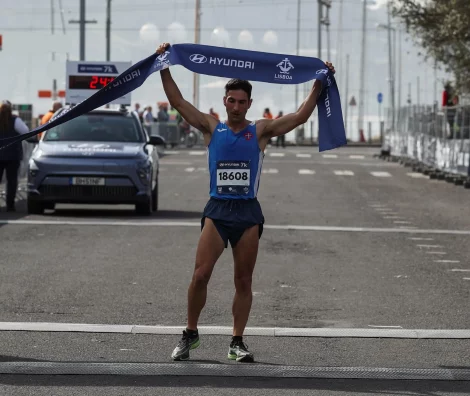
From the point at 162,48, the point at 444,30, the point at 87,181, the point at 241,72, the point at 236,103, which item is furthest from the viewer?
the point at 444,30

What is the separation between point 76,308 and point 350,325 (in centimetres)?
222

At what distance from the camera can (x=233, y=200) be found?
9.24m

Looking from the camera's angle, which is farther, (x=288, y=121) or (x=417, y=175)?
(x=417, y=175)

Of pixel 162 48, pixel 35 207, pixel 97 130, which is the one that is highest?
pixel 162 48

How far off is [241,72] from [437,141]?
3016 centimetres

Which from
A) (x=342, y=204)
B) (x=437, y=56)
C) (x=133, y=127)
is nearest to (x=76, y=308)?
(x=133, y=127)

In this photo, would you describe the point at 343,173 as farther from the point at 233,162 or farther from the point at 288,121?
the point at 233,162

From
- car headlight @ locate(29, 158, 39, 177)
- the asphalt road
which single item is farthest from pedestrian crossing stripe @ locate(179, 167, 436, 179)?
car headlight @ locate(29, 158, 39, 177)

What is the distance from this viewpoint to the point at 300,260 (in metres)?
15.9

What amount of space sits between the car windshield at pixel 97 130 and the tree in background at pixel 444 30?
1581 centimetres

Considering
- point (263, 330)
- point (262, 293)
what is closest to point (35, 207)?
point (262, 293)

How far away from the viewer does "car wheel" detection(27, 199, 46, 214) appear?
22.5 m

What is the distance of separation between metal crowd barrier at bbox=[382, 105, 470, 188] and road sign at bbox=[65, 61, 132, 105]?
814 cm

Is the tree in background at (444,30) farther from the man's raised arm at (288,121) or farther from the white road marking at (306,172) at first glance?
the man's raised arm at (288,121)
